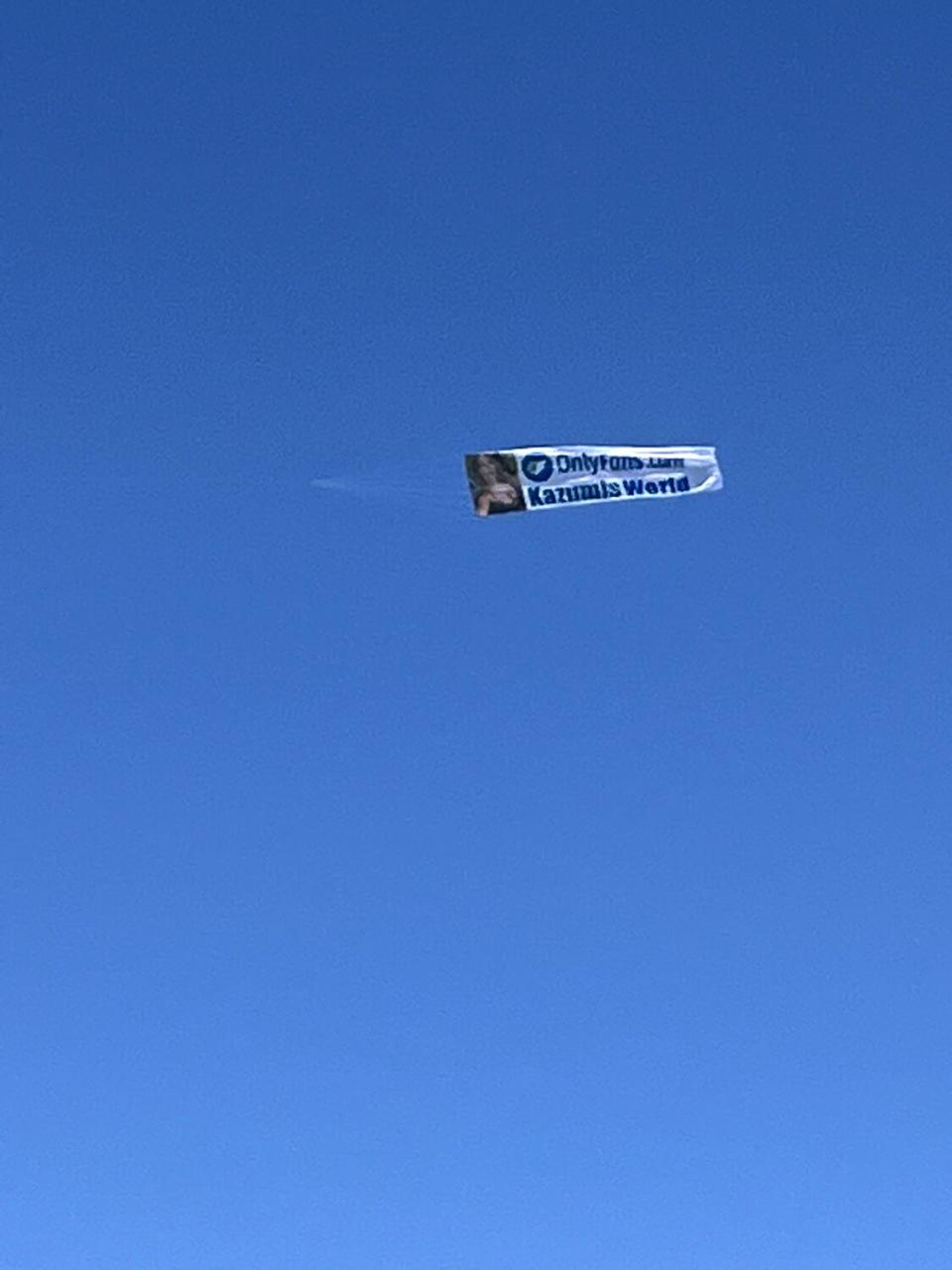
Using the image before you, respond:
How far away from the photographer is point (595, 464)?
83188 mm

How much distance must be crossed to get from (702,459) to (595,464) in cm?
466

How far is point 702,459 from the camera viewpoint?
276 ft

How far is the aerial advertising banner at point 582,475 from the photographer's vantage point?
8050 centimetres

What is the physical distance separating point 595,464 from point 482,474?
547 cm

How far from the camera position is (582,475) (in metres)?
82.7

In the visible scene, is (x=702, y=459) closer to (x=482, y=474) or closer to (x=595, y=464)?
(x=595, y=464)

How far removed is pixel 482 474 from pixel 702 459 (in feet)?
32.8

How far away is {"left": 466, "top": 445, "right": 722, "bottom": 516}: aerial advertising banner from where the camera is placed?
80.5m

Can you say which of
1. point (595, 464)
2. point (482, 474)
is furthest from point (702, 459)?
point (482, 474)

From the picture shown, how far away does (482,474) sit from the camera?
264 feet
